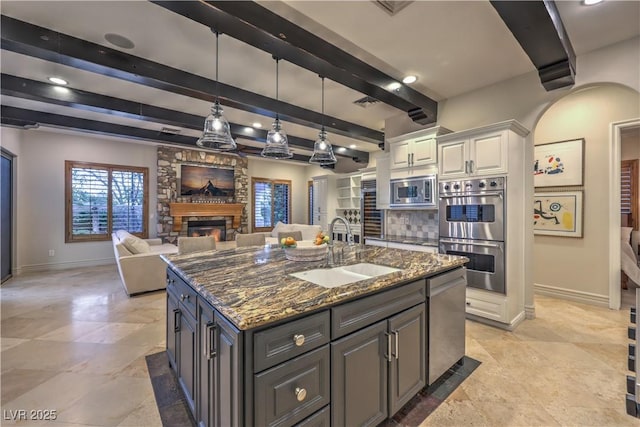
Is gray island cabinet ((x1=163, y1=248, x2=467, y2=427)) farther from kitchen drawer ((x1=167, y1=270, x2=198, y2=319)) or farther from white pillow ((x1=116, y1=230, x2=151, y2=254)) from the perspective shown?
white pillow ((x1=116, y1=230, x2=151, y2=254))

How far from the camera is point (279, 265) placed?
6.56 feet

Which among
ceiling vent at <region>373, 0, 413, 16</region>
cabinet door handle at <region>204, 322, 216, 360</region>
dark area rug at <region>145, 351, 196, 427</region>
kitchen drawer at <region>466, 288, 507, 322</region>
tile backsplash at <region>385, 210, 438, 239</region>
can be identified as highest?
ceiling vent at <region>373, 0, 413, 16</region>

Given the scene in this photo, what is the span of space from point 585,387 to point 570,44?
2.96 m

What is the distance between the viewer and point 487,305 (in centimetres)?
307

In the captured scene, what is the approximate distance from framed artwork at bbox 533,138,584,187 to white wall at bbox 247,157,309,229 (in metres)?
6.74

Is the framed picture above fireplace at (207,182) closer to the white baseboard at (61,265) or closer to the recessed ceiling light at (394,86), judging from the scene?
the white baseboard at (61,265)

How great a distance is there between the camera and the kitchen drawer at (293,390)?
1082 mm

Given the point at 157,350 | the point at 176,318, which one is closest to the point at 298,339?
the point at 176,318

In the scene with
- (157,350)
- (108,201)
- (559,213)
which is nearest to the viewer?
(157,350)

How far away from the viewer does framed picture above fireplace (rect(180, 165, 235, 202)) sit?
735 centimetres

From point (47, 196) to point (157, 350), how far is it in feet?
18.0

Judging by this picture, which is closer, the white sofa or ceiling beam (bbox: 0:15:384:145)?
ceiling beam (bbox: 0:15:384:145)

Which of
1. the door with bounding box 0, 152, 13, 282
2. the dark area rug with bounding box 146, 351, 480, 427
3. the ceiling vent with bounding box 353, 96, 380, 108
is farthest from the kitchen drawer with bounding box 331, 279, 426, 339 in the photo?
the door with bounding box 0, 152, 13, 282

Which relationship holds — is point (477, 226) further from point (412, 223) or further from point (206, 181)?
point (206, 181)
